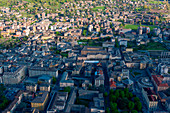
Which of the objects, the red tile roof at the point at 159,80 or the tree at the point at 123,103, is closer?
the tree at the point at 123,103

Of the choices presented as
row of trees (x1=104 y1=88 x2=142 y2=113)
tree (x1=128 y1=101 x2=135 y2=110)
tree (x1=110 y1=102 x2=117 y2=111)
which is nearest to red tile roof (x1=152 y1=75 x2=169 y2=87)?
row of trees (x1=104 y1=88 x2=142 y2=113)

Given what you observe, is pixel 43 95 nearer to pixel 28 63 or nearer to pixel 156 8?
pixel 28 63

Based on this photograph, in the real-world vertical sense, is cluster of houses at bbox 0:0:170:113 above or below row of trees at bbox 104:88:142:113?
above

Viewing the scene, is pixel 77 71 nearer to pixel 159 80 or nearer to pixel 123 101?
pixel 123 101

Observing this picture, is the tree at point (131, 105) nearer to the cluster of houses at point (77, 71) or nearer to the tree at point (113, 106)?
the tree at point (113, 106)

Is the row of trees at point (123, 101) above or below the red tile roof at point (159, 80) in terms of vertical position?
below

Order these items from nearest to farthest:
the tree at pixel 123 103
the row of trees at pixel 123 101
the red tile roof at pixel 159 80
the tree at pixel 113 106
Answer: the tree at pixel 113 106
the row of trees at pixel 123 101
the tree at pixel 123 103
the red tile roof at pixel 159 80

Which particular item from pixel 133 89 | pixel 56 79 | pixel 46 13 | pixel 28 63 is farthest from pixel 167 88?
pixel 46 13

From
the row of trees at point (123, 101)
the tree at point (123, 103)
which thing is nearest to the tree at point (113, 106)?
the row of trees at point (123, 101)

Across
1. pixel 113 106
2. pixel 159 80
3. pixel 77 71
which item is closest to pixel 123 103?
pixel 113 106

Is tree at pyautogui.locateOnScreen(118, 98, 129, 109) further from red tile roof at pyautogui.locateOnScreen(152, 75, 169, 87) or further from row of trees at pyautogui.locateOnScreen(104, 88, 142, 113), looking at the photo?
red tile roof at pyautogui.locateOnScreen(152, 75, 169, 87)

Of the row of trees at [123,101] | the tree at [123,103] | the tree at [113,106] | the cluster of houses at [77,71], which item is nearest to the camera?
the tree at [113,106]
